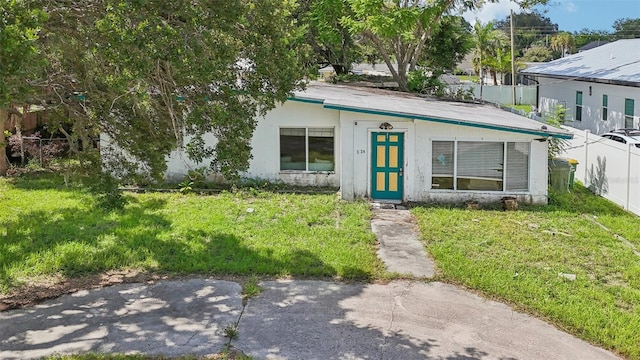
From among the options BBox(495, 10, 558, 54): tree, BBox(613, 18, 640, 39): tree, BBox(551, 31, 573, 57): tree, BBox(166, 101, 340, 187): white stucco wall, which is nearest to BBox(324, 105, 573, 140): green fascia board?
BBox(166, 101, 340, 187): white stucco wall

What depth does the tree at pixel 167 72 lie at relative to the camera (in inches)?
300

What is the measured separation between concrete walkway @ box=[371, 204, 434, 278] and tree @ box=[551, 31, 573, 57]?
5823cm

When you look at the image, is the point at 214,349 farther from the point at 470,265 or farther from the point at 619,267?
the point at 619,267

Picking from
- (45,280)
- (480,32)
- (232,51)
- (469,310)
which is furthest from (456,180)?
(480,32)

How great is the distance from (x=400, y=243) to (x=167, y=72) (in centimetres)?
602

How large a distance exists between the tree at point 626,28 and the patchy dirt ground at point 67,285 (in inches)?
3299

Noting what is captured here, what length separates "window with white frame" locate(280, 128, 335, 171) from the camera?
57.0ft

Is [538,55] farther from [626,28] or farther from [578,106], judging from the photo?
[578,106]

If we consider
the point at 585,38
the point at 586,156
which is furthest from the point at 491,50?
the point at 586,156

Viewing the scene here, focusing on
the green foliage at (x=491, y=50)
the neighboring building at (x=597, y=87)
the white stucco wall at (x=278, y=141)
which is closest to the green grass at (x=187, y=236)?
the white stucco wall at (x=278, y=141)

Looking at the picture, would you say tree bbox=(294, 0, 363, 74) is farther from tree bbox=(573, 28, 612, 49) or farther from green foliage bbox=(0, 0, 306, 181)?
tree bbox=(573, 28, 612, 49)

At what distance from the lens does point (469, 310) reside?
898 centimetres

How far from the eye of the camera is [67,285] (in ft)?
32.2

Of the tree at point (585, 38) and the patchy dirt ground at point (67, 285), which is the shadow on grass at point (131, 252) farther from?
the tree at point (585, 38)
